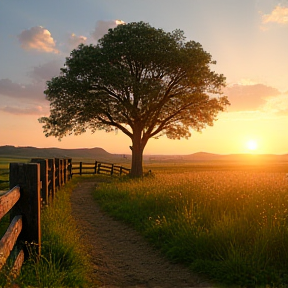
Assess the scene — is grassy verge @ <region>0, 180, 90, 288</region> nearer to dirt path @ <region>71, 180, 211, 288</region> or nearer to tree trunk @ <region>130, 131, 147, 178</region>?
dirt path @ <region>71, 180, 211, 288</region>

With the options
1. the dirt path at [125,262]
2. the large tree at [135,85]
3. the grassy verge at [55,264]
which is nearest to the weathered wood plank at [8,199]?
the grassy verge at [55,264]

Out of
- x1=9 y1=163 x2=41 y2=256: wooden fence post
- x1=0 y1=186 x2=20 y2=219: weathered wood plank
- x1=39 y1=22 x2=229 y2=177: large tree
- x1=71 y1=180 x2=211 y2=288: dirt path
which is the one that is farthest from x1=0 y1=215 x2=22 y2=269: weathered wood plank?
x1=39 y1=22 x2=229 y2=177: large tree

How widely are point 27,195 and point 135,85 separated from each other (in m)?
20.7

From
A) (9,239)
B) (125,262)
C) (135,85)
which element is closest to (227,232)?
(125,262)

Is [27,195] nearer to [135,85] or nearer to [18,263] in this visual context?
[18,263]

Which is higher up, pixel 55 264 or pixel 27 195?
pixel 27 195

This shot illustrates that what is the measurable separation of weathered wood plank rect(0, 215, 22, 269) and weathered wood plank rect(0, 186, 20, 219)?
38 centimetres

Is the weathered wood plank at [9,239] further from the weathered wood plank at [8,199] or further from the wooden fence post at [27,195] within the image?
the weathered wood plank at [8,199]

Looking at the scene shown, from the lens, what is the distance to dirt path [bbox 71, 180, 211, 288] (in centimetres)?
659

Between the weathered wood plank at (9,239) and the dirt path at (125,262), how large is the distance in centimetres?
199

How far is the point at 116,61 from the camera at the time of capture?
27.9m

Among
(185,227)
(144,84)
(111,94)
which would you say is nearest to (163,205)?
(185,227)

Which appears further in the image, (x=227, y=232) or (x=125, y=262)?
(x=125, y=262)

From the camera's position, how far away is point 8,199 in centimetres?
488
